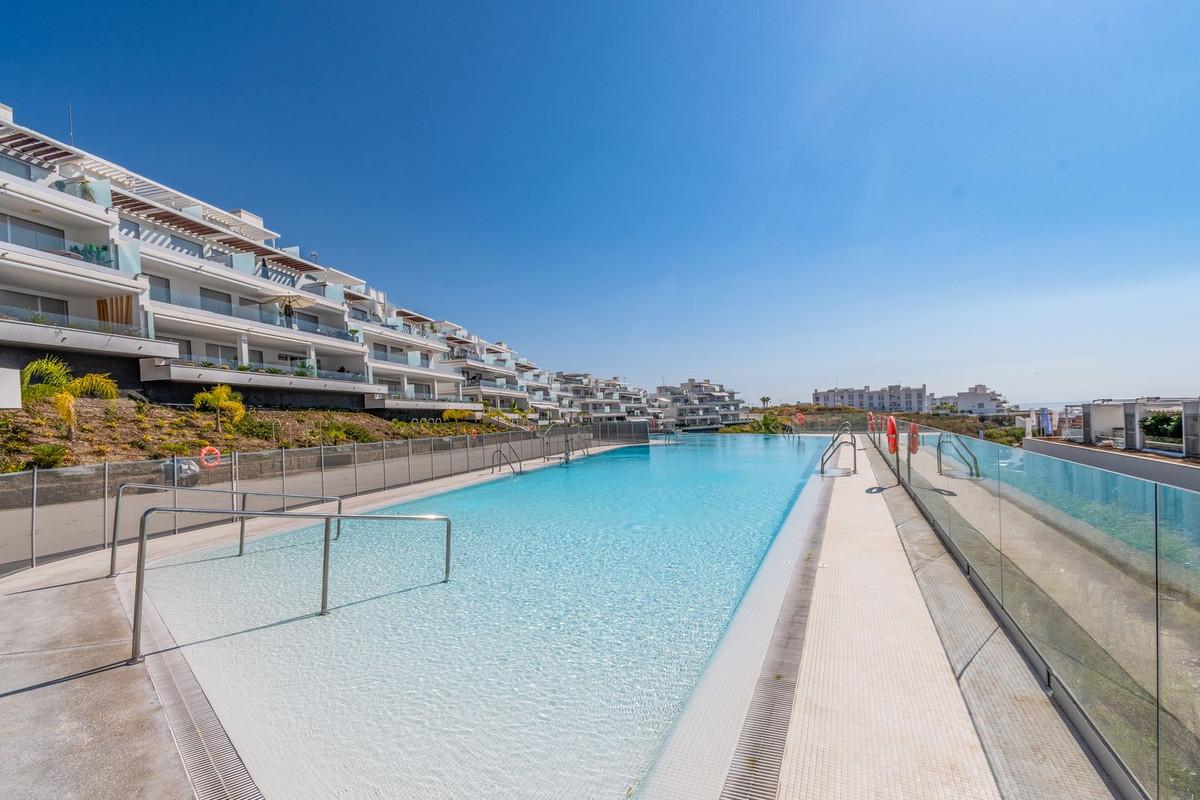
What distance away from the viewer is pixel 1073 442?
21.0m

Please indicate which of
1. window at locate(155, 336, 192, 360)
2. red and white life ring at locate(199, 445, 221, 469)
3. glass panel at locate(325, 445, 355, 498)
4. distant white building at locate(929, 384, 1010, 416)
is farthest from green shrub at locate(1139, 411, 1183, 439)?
distant white building at locate(929, 384, 1010, 416)

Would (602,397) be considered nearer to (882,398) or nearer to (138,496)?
(138,496)

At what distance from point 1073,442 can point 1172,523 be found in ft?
83.3

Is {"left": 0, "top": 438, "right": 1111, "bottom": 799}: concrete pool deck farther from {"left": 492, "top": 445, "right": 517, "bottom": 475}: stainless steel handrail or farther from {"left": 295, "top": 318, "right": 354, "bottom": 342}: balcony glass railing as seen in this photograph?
{"left": 295, "top": 318, "right": 354, "bottom": 342}: balcony glass railing

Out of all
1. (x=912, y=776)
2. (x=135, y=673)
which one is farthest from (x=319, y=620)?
(x=912, y=776)

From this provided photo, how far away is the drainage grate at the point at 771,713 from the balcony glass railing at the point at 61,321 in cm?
2364

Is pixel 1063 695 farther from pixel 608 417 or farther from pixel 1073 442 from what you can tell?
pixel 608 417

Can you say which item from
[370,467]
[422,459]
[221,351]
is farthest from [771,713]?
[221,351]

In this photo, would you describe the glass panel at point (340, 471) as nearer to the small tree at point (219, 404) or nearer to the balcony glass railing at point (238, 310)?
the small tree at point (219, 404)

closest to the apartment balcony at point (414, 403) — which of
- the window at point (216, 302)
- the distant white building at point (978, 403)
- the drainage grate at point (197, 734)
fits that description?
the window at point (216, 302)

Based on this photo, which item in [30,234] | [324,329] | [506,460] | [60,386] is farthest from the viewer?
[324,329]

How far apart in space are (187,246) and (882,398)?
156048mm

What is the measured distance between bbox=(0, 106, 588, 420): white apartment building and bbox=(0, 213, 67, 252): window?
0.12 ft

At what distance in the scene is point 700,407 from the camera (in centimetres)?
9400
